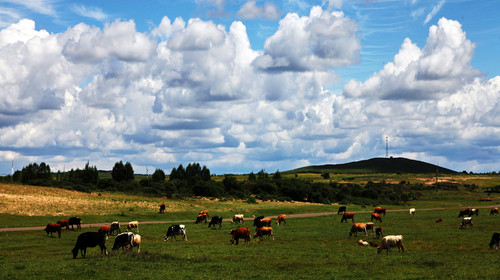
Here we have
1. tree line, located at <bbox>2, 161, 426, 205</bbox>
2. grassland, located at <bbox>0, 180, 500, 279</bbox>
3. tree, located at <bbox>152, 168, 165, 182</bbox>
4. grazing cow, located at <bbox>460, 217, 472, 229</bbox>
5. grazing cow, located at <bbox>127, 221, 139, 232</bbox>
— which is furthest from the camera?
tree, located at <bbox>152, 168, 165, 182</bbox>

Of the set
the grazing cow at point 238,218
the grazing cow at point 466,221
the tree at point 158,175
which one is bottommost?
the grazing cow at point 238,218

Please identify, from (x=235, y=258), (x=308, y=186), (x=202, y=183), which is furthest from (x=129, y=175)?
(x=235, y=258)

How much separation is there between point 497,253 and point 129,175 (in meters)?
176

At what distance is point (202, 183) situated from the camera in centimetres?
12750

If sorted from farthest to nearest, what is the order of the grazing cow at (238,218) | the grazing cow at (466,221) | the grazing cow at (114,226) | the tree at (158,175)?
the tree at (158,175), the grazing cow at (238,218), the grazing cow at (466,221), the grazing cow at (114,226)

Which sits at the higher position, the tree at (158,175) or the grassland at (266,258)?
the tree at (158,175)

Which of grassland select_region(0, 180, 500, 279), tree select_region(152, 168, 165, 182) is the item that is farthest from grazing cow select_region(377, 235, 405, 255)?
tree select_region(152, 168, 165, 182)

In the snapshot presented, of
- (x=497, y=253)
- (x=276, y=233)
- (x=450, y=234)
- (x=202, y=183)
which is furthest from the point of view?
(x=202, y=183)

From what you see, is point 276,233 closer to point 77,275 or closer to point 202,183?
point 77,275

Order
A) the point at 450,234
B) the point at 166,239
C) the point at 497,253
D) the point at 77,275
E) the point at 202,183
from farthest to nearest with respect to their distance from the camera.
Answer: the point at 202,183, the point at 450,234, the point at 166,239, the point at 497,253, the point at 77,275

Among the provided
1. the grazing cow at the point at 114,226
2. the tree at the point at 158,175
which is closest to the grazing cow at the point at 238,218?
the grazing cow at the point at 114,226

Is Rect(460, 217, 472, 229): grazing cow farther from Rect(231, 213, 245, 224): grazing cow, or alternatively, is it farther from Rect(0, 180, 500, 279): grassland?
Rect(231, 213, 245, 224): grazing cow

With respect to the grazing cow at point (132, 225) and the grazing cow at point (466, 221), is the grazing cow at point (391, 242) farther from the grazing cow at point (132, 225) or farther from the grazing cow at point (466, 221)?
the grazing cow at point (132, 225)

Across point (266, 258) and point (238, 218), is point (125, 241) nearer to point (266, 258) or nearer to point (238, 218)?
point (266, 258)
